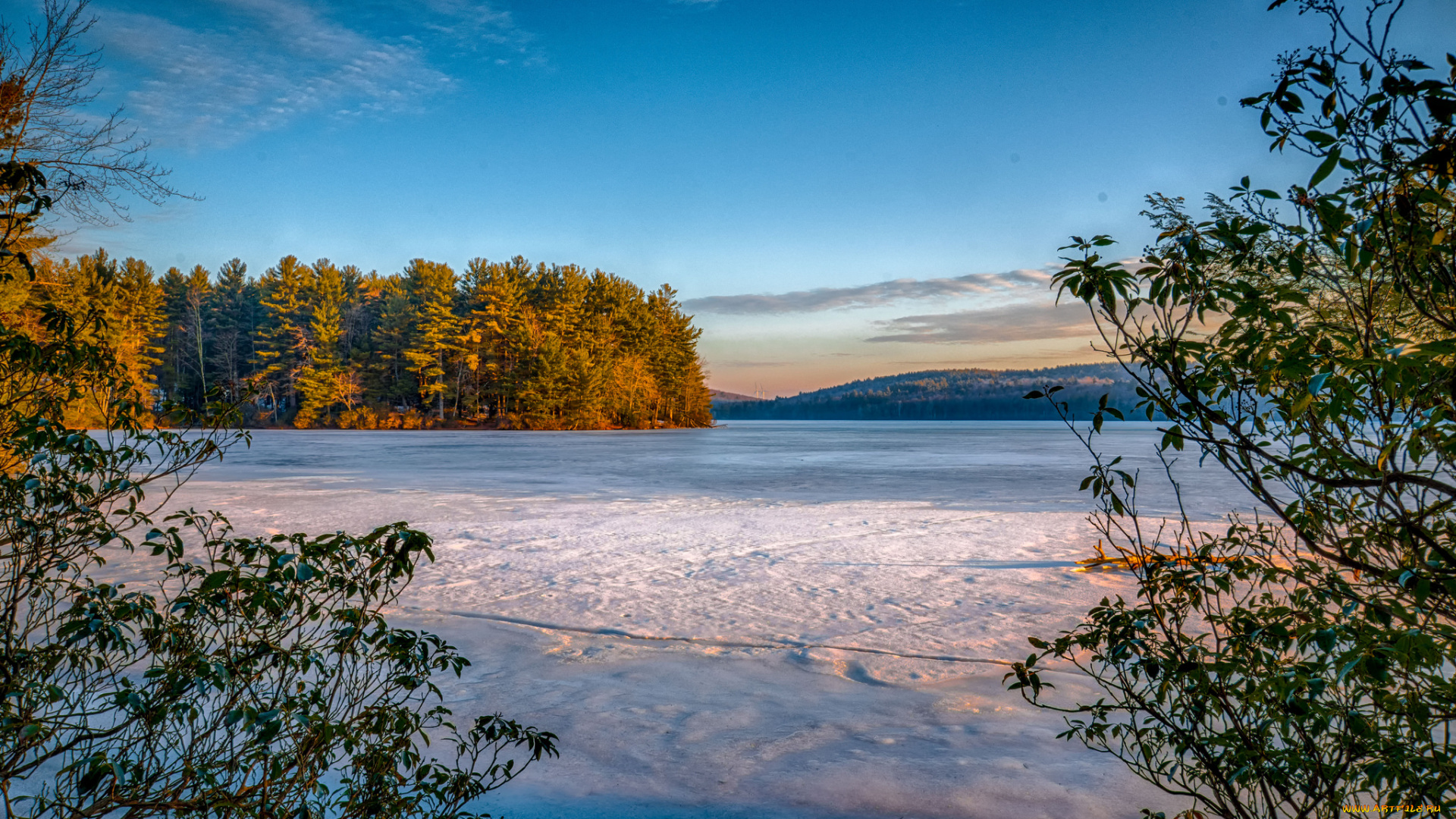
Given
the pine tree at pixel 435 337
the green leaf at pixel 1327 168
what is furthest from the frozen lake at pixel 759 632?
the pine tree at pixel 435 337

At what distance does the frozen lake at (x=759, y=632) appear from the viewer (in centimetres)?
305

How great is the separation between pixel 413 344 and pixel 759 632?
169 feet

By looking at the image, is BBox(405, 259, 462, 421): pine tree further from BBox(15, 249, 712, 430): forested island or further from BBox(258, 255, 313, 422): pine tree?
BBox(258, 255, 313, 422): pine tree

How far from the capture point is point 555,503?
11.7 meters

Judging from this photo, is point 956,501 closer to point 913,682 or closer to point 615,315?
point 913,682

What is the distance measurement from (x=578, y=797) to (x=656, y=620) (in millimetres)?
2482

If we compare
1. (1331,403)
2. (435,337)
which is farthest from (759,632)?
(435,337)

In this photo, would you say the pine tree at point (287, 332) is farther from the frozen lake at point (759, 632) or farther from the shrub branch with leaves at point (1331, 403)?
the shrub branch with leaves at point (1331, 403)

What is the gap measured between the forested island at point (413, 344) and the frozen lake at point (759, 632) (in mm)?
40306

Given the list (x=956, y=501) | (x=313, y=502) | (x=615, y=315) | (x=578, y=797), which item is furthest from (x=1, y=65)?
(x=615, y=315)

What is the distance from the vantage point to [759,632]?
17.0ft

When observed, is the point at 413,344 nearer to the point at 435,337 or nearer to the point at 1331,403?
the point at 435,337

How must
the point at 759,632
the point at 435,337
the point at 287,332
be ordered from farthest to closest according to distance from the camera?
the point at 287,332
the point at 435,337
the point at 759,632

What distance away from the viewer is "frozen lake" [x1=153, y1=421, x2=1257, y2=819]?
305 centimetres
